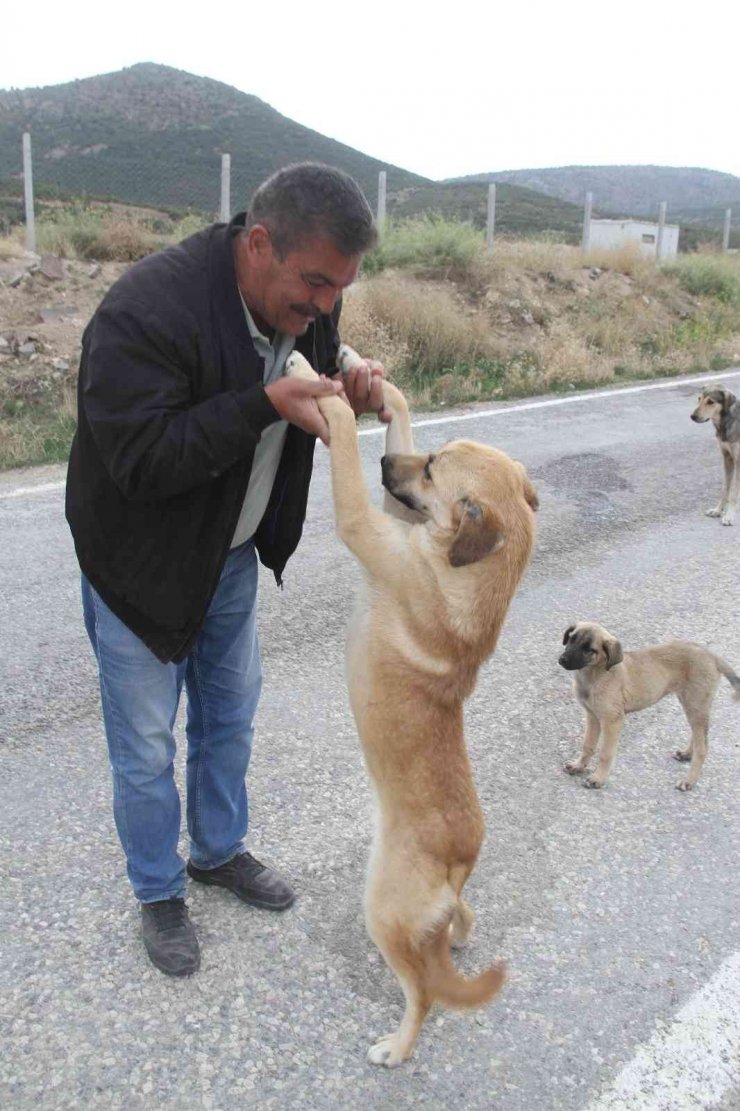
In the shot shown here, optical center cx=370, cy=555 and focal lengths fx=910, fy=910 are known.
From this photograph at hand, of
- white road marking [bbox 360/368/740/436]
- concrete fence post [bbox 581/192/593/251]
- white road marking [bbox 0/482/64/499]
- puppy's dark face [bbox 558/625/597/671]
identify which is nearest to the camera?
puppy's dark face [bbox 558/625/597/671]

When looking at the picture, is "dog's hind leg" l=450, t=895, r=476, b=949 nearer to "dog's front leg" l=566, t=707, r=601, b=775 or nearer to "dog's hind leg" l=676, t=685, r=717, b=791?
"dog's front leg" l=566, t=707, r=601, b=775

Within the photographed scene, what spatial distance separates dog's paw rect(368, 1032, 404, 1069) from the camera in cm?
255

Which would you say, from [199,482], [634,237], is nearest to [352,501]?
[199,482]

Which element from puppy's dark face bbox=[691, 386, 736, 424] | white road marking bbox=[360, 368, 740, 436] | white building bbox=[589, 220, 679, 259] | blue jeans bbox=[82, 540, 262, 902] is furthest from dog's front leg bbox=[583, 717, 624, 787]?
white building bbox=[589, 220, 679, 259]

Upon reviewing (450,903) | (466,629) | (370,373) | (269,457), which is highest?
(370,373)

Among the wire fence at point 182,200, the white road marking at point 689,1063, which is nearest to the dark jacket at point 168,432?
the white road marking at point 689,1063

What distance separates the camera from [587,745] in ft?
13.7

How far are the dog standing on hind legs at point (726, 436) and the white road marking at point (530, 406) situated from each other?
2.44 metres

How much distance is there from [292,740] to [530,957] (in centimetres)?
152

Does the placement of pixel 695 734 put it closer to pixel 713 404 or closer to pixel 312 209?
pixel 312 209

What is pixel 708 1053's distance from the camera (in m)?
2.64

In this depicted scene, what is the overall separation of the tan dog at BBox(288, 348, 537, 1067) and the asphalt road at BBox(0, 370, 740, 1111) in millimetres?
267

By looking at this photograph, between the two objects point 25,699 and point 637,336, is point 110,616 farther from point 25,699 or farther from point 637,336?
point 637,336

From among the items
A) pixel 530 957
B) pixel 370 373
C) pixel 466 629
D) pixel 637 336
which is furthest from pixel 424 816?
pixel 637 336
